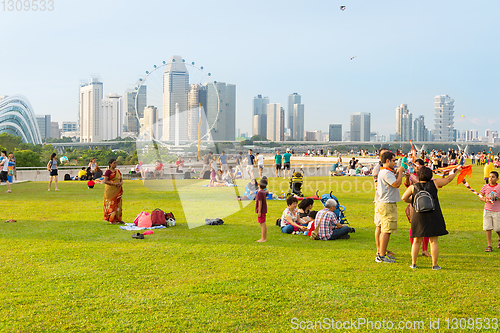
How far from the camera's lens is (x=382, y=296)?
17.7 feet

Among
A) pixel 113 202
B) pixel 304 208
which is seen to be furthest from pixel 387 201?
pixel 113 202

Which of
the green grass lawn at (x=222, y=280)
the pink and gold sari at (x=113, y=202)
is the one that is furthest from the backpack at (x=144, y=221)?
the pink and gold sari at (x=113, y=202)

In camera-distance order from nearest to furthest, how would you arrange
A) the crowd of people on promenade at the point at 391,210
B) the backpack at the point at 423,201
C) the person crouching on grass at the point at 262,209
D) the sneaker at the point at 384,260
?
the backpack at the point at 423,201 < the crowd of people on promenade at the point at 391,210 < the sneaker at the point at 384,260 < the person crouching on grass at the point at 262,209

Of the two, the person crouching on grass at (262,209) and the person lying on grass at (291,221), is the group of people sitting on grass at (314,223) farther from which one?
the person crouching on grass at (262,209)

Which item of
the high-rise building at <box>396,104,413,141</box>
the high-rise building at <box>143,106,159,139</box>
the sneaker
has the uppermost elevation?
Result: the high-rise building at <box>396,104,413,141</box>

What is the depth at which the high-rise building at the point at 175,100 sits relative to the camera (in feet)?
53.4

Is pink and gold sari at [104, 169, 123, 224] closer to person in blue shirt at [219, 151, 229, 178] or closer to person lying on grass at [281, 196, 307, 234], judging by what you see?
person lying on grass at [281, 196, 307, 234]

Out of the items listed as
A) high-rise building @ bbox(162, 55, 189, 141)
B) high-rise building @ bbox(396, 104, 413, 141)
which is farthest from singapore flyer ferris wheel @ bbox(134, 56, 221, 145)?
high-rise building @ bbox(396, 104, 413, 141)

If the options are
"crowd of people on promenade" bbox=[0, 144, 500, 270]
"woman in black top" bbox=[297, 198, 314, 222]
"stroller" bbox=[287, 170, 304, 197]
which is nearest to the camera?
"crowd of people on promenade" bbox=[0, 144, 500, 270]

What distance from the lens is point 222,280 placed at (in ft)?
19.9

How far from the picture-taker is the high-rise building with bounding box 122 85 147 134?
25406 millimetres

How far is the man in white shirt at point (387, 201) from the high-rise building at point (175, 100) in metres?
9.62

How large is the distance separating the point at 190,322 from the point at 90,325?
1.12 metres

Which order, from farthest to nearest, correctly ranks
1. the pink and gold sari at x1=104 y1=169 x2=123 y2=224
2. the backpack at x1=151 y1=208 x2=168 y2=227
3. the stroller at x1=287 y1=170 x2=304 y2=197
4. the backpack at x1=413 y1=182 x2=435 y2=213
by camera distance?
1. the stroller at x1=287 y1=170 x2=304 y2=197
2. the pink and gold sari at x1=104 y1=169 x2=123 y2=224
3. the backpack at x1=151 y1=208 x2=168 y2=227
4. the backpack at x1=413 y1=182 x2=435 y2=213
